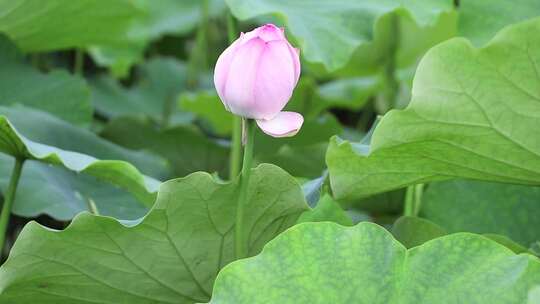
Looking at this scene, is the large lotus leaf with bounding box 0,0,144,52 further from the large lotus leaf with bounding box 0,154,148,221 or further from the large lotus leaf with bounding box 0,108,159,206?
the large lotus leaf with bounding box 0,108,159,206

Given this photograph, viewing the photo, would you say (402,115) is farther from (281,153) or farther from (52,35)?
(52,35)

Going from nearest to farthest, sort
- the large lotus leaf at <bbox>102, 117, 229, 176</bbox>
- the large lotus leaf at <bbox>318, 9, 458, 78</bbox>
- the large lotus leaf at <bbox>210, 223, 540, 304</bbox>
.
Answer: the large lotus leaf at <bbox>210, 223, 540, 304</bbox>
the large lotus leaf at <bbox>102, 117, 229, 176</bbox>
the large lotus leaf at <bbox>318, 9, 458, 78</bbox>

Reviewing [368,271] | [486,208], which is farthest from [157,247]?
[486,208]

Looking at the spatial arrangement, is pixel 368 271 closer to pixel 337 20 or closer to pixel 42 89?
pixel 337 20

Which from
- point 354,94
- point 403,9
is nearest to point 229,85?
point 403,9

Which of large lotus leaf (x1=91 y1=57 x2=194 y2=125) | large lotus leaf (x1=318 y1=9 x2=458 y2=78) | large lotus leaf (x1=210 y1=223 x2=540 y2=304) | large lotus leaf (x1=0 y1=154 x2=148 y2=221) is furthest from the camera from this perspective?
large lotus leaf (x1=91 y1=57 x2=194 y2=125)

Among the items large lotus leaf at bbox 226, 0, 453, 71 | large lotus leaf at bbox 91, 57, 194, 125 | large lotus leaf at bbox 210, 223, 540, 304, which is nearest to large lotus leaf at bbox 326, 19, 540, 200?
large lotus leaf at bbox 210, 223, 540, 304
